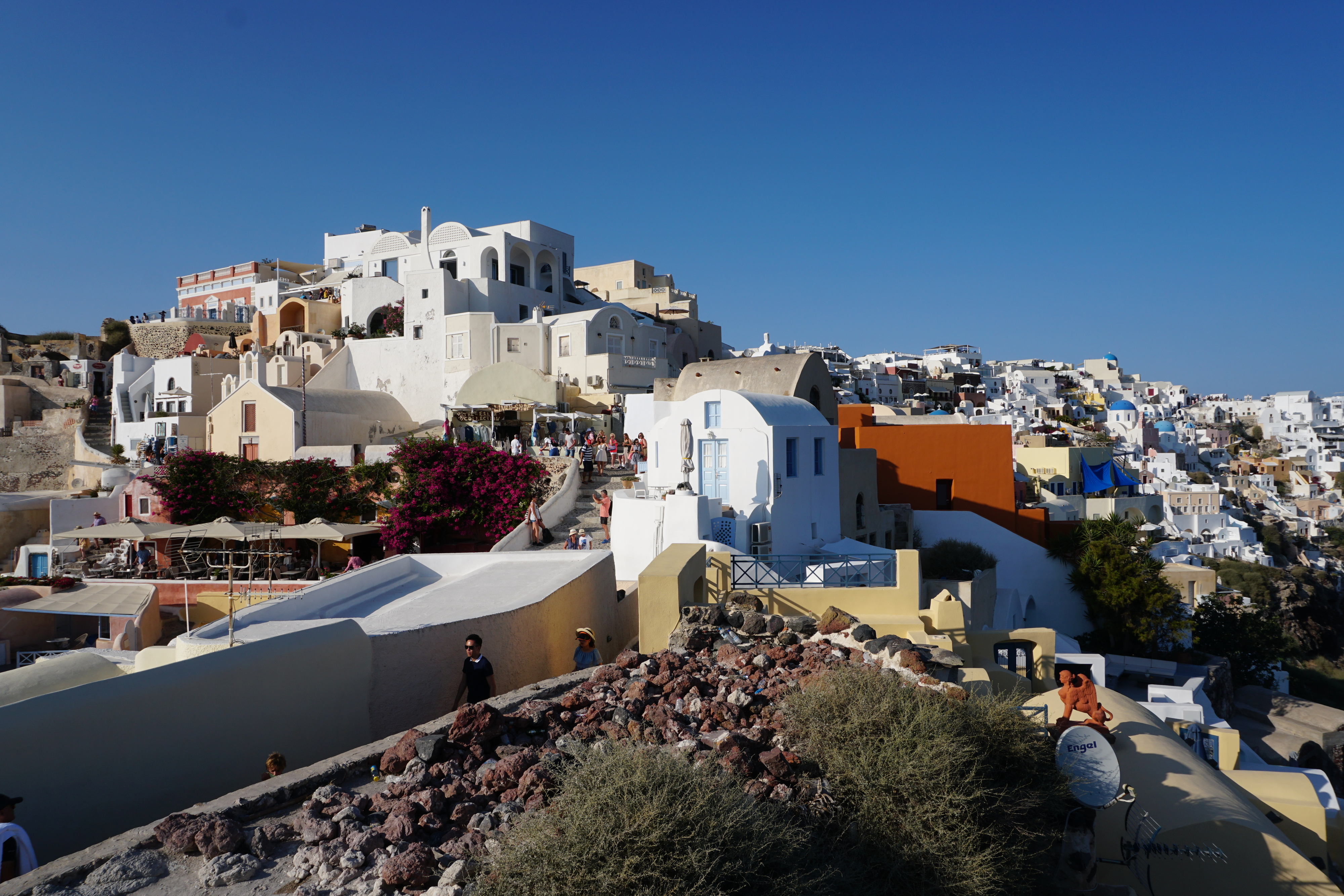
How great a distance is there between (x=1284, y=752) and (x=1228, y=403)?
4935 inches

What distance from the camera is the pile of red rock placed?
393cm

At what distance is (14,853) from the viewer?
4270 mm

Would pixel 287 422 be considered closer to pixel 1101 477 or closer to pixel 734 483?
pixel 734 483

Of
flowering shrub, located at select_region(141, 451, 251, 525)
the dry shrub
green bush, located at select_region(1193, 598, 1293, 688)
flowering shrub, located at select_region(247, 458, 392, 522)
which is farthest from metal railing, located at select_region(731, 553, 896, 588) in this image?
green bush, located at select_region(1193, 598, 1293, 688)

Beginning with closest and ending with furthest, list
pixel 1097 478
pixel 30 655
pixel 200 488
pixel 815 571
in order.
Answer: pixel 815 571 → pixel 30 655 → pixel 200 488 → pixel 1097 478

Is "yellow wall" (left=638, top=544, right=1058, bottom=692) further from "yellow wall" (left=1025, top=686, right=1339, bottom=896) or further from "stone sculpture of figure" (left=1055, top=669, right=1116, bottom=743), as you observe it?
"yellow wall" (left=1025, top=686, right=1339, bottom=896)

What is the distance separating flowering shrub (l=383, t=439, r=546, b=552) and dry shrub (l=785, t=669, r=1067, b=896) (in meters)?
17.4

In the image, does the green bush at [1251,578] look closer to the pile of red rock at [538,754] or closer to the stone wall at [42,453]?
the pile of red rock at [538,754]

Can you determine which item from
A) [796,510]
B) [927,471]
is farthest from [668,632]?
[927,471]

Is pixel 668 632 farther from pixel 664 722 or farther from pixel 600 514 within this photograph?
pixel 600 514

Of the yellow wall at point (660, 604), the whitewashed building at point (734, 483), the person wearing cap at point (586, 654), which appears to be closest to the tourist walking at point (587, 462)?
the whitewashed building at point (734, 483)

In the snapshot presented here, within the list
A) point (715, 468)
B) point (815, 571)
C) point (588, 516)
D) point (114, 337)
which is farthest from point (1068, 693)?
point (114, 337)

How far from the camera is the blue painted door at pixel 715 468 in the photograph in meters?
16.2

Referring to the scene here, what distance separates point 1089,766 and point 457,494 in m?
18.9
